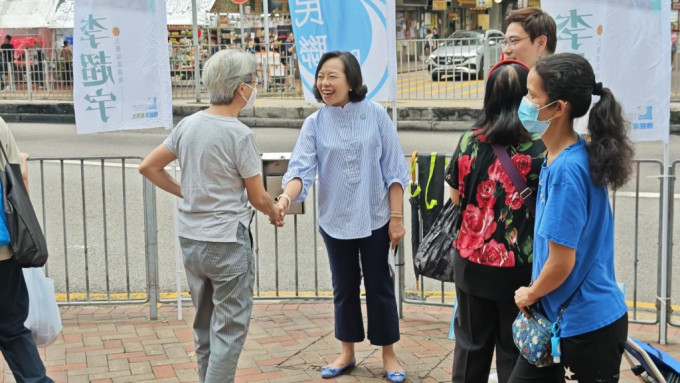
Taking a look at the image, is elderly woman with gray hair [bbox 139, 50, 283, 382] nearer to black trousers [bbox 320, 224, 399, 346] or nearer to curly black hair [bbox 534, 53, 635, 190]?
black trousers [bbox 320, 224, 399, 346]

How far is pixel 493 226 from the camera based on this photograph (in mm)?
3648

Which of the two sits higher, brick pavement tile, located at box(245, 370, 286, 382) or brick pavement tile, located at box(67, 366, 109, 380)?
brick pavement tile, located at box(67, 366, 109, 380)

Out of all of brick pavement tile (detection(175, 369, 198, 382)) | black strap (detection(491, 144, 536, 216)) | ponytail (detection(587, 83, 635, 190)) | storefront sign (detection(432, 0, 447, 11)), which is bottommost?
brick pavement tile (detection(175, 369, 198, 382))

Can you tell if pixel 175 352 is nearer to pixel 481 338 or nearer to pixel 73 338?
pixel 73 338

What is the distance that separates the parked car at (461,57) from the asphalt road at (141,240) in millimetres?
4902

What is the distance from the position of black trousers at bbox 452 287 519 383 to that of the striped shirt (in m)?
0.92

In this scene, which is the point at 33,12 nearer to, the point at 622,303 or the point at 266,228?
the point at 266,228

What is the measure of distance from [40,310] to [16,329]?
393mm

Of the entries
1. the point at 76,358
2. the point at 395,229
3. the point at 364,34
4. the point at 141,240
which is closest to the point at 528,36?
the point at 364,34

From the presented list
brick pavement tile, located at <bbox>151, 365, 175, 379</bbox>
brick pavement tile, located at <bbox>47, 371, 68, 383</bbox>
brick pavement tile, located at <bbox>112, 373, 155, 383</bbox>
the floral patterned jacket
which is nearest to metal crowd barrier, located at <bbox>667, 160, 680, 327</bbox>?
the floral patterned jacket

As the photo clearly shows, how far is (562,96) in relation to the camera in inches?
117

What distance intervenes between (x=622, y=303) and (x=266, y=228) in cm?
580

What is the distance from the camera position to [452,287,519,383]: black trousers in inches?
146

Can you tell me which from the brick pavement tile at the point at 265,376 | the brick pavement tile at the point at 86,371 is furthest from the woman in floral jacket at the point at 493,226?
the brick pavement tile at the point at 86,371
